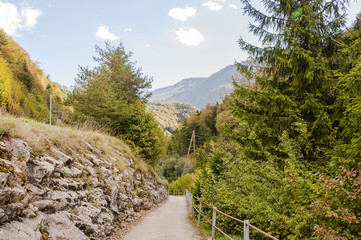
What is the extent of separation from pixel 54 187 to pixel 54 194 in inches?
10.9

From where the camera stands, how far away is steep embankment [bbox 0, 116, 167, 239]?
15.1ft

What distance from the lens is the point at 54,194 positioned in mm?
5984

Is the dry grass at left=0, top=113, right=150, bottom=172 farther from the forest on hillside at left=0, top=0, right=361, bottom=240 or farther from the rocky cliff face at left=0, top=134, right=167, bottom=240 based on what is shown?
the forest on hillside at left=0, top=0, right=361, bottom=240

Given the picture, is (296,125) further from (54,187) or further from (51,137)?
(51,137)

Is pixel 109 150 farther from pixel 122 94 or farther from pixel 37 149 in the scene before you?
pixel 122 94

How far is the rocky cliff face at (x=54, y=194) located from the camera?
4504 millimetres

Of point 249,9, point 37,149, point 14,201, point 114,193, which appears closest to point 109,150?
point 114,193

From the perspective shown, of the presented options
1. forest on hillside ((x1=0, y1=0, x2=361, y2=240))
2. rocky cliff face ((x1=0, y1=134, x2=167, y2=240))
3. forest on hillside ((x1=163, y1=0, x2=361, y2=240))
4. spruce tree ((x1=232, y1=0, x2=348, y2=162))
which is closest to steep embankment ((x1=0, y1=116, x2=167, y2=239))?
rocky cliff face ((x1=0, y1=134, x2=167, y2=240))

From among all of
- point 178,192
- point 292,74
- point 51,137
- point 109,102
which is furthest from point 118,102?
point 178,192

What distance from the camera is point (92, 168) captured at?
30.3ft

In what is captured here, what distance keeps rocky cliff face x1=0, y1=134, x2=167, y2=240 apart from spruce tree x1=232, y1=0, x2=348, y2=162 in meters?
5.55

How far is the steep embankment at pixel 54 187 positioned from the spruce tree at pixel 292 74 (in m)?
5.56

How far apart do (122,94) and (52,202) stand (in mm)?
16513

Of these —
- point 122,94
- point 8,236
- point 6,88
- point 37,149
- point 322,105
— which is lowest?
point 8,236
